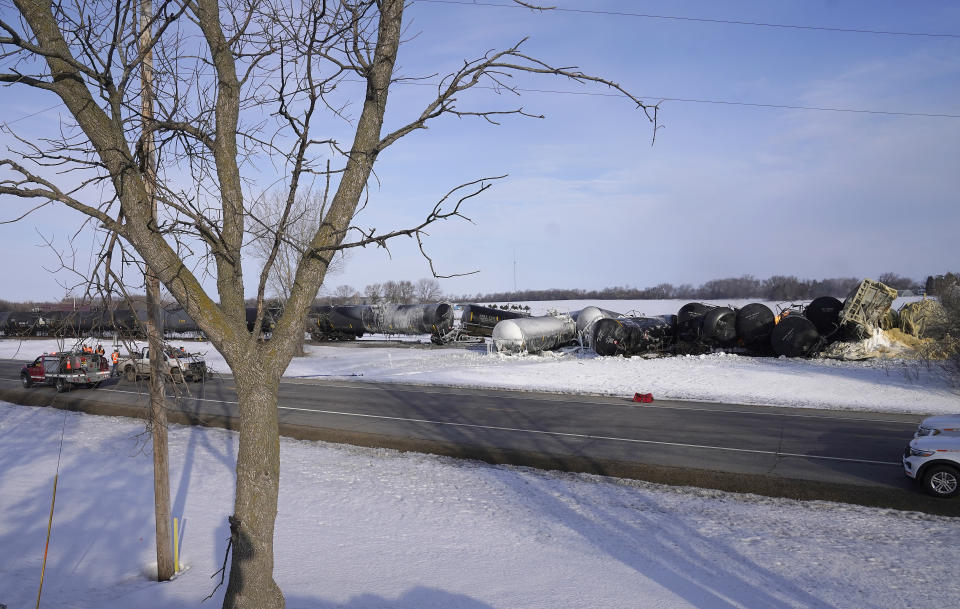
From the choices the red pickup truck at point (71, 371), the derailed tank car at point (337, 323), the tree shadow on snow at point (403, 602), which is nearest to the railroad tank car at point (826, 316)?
the tree shadow on snow at point (403, 602)

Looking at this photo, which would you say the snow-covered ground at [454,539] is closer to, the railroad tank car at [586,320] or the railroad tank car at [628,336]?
the railroad tank car at [628,336]

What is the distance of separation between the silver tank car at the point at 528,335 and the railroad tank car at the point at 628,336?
3593 mm

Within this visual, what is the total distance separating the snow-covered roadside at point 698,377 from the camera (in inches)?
804

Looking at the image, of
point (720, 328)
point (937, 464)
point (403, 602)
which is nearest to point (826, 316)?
point (720, 328)

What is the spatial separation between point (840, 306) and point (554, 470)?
21.7 metres

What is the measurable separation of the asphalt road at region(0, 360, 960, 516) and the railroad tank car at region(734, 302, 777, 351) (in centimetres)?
1154

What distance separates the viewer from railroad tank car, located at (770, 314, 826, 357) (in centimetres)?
2795

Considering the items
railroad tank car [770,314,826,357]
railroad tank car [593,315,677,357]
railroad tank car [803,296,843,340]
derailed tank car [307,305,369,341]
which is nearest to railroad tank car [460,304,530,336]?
derailed tank car [307,305,369,341]

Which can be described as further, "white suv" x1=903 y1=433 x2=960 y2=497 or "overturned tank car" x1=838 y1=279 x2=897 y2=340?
"overturned tank car" x1=838 y1=279 x2=897 y2=340

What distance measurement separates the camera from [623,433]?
15898 millimetres

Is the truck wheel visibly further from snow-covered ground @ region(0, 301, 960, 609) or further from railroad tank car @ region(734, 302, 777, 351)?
railroad tank car @ region(734, 302, 777, 351)

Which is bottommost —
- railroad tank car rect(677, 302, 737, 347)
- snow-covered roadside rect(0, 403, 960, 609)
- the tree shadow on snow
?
snow-covered roadside rect(0, 403, 960, 609)

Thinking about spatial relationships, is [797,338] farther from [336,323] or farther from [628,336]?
[336,323]

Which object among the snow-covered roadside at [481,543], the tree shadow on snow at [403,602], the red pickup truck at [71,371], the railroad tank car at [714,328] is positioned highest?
the railroad tank car at [714,328]
